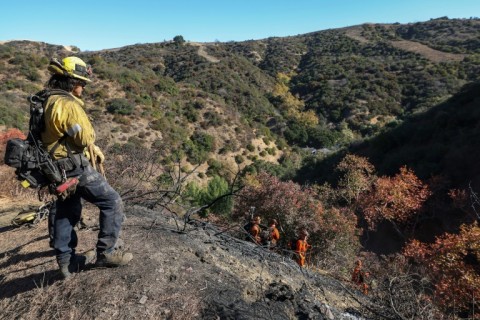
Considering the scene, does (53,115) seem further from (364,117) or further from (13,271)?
(364,117)

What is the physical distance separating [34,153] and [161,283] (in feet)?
4.89

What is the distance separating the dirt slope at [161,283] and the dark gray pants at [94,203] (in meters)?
0.31

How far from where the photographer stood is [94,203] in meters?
3.11

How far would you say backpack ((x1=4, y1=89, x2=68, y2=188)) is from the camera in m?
2.82

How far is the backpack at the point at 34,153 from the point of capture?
9.25 ft

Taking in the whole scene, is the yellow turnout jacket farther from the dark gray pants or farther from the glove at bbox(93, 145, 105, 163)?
the glove at bbox(93, 145, 105, 163)

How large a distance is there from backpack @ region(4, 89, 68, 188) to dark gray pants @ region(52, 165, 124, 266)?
243mm

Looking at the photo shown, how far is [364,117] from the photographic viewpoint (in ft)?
147

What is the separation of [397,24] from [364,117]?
4974 centimetres

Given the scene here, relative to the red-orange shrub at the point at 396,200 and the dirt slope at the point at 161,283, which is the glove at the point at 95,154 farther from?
the red-orange shrub at the point at 396,200

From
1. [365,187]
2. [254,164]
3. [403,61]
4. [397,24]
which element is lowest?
[254,164]

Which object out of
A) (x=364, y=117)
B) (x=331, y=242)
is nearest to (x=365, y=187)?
(x=331, y=242)

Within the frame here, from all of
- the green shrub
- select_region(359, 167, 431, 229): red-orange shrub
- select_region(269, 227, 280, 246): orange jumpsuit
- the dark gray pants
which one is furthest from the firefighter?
the green shrub

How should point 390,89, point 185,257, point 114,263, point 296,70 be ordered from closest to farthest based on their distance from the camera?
point 114,263, point 185,257, point 390,89, point 296,70
